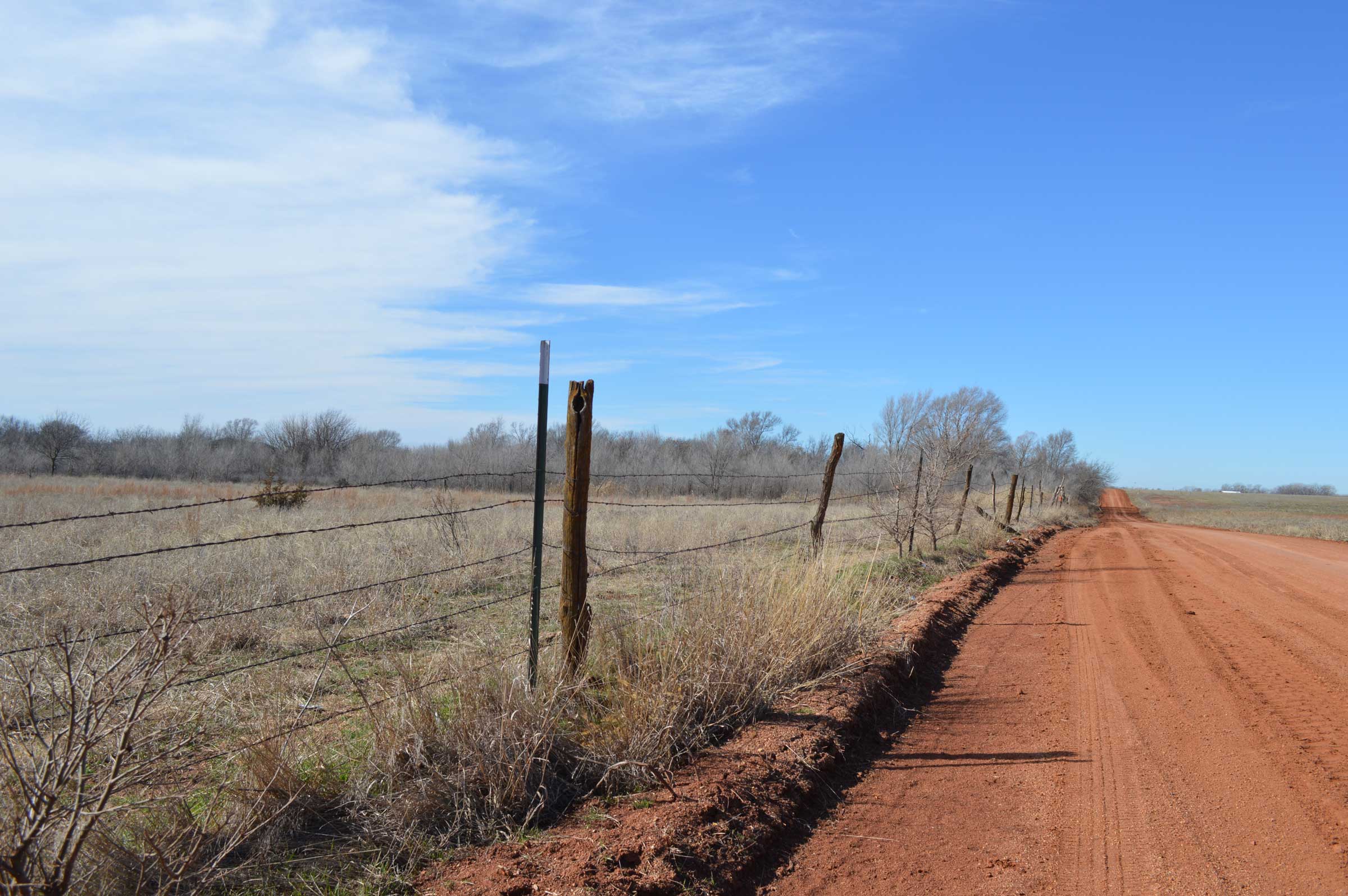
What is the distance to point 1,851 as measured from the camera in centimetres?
267

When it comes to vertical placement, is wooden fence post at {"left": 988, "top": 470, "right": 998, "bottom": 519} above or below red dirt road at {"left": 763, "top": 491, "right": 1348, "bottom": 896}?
above

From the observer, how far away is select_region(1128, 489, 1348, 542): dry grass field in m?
31.7

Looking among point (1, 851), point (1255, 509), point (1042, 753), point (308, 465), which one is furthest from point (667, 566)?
point (1255, 509)

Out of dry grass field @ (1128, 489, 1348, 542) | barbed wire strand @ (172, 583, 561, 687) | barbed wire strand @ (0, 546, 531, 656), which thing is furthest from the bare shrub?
dry grass field @ (1128, 489, 1348, 542)

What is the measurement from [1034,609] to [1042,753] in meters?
6.05

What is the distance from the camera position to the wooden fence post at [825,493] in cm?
1084

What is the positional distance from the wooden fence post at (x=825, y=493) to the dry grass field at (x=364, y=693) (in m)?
0.80

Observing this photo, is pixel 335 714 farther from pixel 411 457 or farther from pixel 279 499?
pixel 411 457

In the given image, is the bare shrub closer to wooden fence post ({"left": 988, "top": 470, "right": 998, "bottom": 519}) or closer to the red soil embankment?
the red soil embankment

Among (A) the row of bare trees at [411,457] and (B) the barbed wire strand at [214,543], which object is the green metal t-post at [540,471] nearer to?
(B) the barbed wire strand at [214,543]

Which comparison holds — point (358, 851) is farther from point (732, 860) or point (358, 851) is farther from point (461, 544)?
point (461, 544)

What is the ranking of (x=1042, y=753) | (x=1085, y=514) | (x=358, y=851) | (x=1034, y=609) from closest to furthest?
(x=358, y=851) → (x=1042, y=753) → (x=1034, y=609) → (x=1085, y=514)

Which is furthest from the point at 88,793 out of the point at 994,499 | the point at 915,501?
the point at 994,499

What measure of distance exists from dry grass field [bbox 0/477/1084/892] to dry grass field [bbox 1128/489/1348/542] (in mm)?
29628
